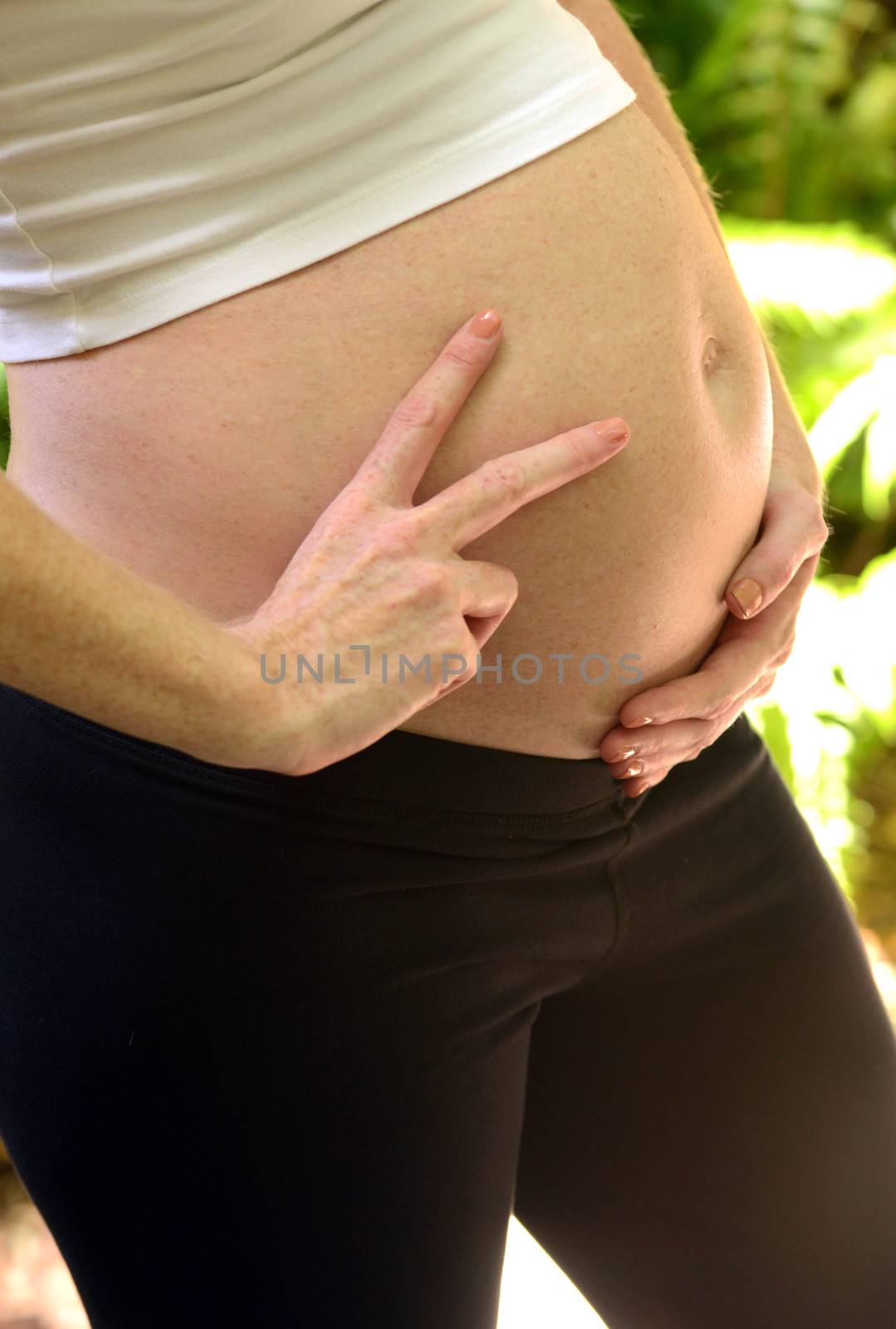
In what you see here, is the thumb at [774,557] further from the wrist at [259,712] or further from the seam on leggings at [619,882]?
the wrist at [259,712]

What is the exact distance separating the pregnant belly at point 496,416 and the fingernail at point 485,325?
0.02 meters

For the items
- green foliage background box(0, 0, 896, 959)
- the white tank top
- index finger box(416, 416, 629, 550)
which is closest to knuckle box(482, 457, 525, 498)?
index finger box(416, 416, 629, 550)

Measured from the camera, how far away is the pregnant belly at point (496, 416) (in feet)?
2.27

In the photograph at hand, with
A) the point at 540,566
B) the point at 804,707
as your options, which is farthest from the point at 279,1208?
the point at 804,707

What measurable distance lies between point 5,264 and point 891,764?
2.91 m

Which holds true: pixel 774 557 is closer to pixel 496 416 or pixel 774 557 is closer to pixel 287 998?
pixel 496 416

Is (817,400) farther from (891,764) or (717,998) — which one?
(717,998)

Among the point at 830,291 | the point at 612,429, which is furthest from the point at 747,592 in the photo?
the point at 830,291

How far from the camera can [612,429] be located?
717 mm

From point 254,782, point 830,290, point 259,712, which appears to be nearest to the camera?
point 259,712

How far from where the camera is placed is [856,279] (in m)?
2.49

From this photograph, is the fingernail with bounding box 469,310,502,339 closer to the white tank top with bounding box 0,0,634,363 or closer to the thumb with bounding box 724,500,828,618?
the white tank top with bounding box 0,0,634,363

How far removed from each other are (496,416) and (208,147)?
213mm

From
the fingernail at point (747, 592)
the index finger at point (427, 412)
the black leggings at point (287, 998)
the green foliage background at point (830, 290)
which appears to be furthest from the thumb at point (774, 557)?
the green foliage background at point (830, 290)
